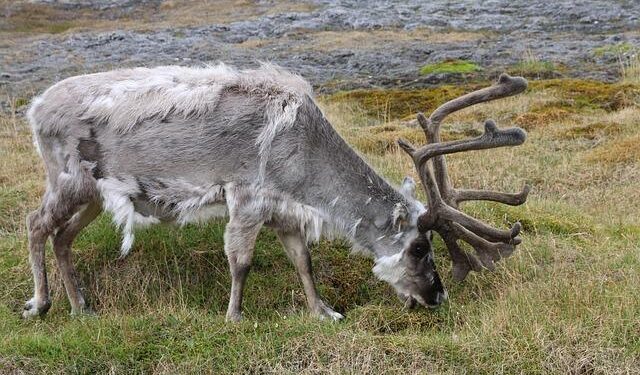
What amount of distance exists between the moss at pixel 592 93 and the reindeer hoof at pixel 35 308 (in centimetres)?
1334

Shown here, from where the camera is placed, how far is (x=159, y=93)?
24.5 feet

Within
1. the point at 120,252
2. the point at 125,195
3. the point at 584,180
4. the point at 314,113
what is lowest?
the point at 584,180

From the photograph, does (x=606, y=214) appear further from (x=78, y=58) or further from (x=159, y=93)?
→ (x=78, y=58)

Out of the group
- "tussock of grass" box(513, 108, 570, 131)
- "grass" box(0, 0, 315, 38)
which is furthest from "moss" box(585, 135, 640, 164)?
"grass" box(0, 0, 315, 38)

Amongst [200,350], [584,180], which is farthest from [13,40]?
[200,350]

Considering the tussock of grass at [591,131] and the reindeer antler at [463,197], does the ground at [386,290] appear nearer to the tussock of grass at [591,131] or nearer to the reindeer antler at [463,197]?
the tussock of grass at [591,131]

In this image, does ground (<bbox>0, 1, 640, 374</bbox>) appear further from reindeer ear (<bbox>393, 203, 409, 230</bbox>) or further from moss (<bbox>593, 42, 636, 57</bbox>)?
moss (<bbox>593, 42, 636, 57</bbox>)

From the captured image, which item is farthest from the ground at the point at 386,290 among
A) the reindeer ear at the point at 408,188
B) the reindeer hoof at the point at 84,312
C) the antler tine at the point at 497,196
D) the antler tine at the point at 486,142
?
the antler tine at the point at 486,142

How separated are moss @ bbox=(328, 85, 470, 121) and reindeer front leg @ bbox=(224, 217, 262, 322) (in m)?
11.7

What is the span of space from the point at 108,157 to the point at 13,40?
126 feet

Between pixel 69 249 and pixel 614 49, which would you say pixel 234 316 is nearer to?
pixel 69 249

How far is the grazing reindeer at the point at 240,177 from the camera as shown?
23.2 feet

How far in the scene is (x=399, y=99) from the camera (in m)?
20.5

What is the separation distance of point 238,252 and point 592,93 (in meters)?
14.1
